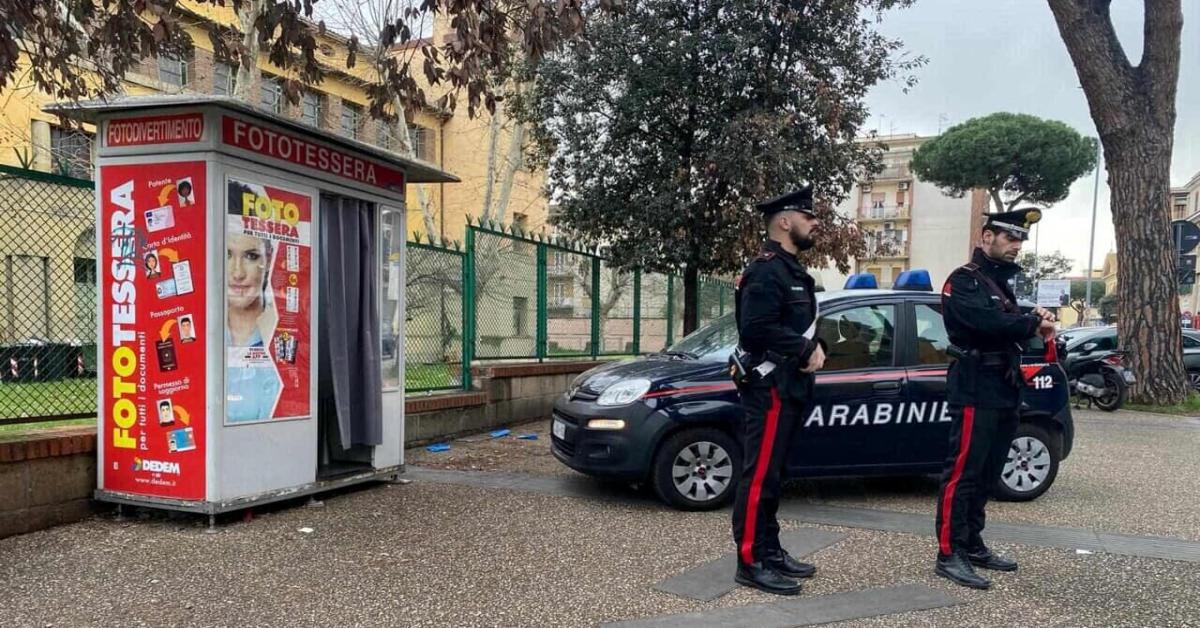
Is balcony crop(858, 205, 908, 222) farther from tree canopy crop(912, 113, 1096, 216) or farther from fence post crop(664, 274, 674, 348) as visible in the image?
fence post crop(664, 274, 674, 348)

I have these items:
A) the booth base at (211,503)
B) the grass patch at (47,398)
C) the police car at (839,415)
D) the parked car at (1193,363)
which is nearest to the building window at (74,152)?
the grass patch at (47,398)

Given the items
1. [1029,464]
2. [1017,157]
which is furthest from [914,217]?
[1029,464]

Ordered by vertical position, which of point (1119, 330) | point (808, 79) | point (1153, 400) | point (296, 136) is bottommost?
point (1153, 400)

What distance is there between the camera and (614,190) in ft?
36.2

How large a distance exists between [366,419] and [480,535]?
1586mm

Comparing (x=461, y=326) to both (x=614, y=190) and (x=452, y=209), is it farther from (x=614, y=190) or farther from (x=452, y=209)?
(x=452, y=209)

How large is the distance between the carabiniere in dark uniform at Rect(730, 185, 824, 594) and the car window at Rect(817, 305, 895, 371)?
1688 mm

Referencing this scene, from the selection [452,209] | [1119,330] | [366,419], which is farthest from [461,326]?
[452,209]

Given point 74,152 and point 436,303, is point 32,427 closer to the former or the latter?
point 436,303

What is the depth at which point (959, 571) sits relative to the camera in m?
4.03

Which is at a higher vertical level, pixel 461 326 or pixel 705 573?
pixel 461 326

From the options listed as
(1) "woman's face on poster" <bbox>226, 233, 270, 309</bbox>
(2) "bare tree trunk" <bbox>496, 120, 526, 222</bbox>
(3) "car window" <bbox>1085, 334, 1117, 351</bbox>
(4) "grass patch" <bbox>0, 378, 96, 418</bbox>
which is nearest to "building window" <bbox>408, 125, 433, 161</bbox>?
(2) "bare tree trunk" <bbox>496, 120, 526, 222</bbox>

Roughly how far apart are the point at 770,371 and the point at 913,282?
2.56m

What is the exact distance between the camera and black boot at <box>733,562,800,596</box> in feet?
12.6
